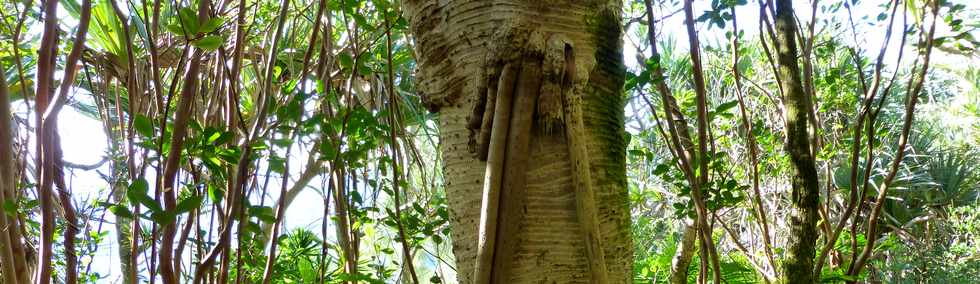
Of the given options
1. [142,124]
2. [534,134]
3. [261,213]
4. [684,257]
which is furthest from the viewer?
[684,257]

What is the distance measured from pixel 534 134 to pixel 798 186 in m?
0.98

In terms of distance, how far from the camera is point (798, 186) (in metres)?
1.54

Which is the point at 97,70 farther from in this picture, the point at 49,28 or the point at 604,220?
the point at 604,220

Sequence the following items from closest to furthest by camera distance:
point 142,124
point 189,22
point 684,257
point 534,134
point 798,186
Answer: point 534,134 → point 189,22 → point 142,124 → point 798,186 → point 684,257

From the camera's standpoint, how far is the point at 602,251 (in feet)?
2.46

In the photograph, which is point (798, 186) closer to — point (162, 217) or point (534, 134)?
point (534, 134)

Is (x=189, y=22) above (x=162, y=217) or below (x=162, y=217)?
above

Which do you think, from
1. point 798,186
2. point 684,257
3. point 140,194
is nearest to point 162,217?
point 140,194

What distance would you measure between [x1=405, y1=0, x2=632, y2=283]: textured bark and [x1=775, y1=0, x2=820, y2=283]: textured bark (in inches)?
32.4

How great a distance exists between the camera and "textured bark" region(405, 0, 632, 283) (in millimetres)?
741

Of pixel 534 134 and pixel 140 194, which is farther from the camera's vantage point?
pixel 140 194

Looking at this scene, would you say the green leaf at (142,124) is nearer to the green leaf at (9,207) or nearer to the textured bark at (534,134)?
the green leaf at (9,207)

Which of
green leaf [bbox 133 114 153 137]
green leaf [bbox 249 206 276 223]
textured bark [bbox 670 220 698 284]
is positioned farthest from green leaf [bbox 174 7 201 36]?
textured bark [bbox 670 220 698 284]

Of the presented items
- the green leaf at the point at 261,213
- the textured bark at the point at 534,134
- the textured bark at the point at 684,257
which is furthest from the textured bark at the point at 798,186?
the green leaf at the point at 261,213
